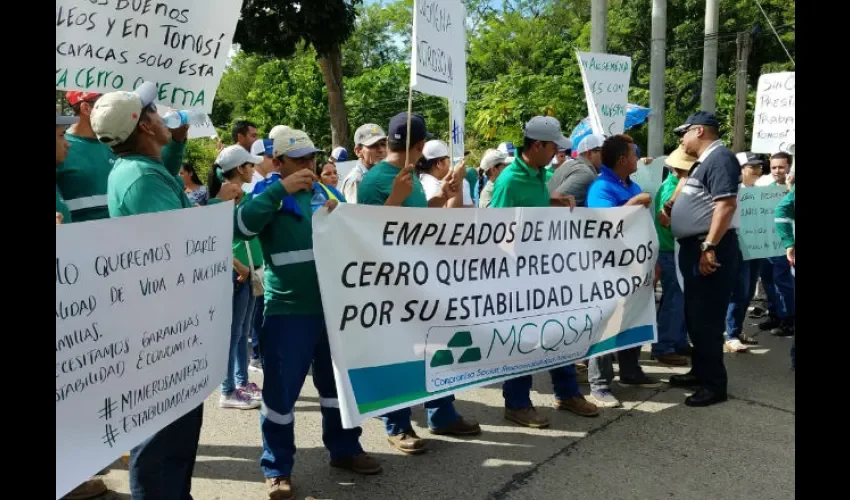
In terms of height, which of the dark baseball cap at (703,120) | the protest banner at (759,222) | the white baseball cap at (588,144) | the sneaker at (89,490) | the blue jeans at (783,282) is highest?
the dark baseball cap at (703,120)

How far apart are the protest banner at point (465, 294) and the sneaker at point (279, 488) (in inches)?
19.1

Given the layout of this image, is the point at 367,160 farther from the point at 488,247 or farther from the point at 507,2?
the point at 507,2

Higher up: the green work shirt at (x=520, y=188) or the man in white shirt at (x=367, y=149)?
the man in white shirt at (x=367, y=149)

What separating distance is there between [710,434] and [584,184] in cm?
215

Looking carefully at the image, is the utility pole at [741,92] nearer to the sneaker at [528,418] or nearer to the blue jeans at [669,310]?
the blue jeans at [669,310]

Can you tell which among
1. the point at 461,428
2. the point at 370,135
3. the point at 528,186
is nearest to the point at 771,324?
the point at 528,186

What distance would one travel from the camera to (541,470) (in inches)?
159

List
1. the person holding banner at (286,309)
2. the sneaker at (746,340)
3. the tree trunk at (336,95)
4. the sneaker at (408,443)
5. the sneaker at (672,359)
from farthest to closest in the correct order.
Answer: the tree trunk at (336,95) < the sneaker at (746,340) < the sneaker at (672,359) < the sneaker at (408,443) < the person holding banner at (286,309)

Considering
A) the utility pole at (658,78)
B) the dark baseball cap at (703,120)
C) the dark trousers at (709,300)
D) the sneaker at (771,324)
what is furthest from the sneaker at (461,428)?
the utility pole at (658,78)

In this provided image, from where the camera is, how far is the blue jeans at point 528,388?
15.6 ft

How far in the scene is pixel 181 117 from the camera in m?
3.41

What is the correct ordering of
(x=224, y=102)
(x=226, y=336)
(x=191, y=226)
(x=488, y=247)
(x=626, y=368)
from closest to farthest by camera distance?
(x=191, y=226) < (x=226, y=336) < (x=488, y=247) < (x=626, y=368) < (x=224, y=102)

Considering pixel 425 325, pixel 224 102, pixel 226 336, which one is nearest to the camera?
pixel 226 336
